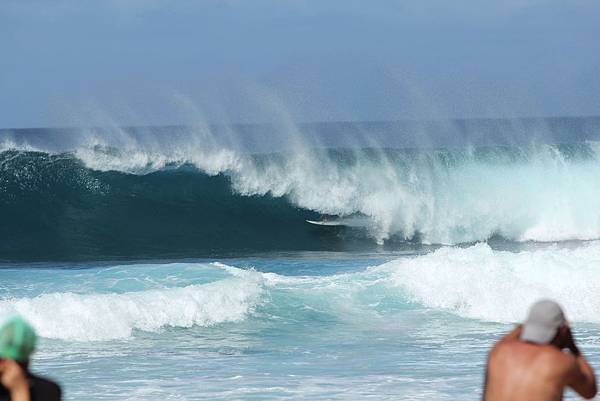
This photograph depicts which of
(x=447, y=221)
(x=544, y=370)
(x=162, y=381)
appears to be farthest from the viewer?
(x=447, y=221)

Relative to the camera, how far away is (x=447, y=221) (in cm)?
2633

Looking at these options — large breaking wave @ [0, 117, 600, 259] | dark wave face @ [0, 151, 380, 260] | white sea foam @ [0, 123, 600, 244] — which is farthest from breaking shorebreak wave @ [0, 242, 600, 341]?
white sea foam @ [0, 123, 600, 244]

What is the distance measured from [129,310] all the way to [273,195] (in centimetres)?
1477

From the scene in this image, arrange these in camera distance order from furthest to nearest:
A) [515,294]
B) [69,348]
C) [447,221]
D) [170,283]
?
[447,221]
[170,283]
[515,294]
[69,348]

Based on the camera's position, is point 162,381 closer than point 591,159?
Yes

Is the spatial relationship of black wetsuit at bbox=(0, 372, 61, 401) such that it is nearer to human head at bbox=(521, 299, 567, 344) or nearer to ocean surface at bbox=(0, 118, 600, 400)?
human head at bbox=(521, 299, 567, 344)

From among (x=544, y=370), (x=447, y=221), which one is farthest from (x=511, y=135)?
(x=544, y=370)

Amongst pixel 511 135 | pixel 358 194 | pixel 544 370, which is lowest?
pixel 544 370

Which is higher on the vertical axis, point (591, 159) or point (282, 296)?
point (591, 159)

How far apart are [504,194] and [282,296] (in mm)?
14871

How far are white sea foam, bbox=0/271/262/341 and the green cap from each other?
26.6ft

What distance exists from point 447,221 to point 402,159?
166 inches

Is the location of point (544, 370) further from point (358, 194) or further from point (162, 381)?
point (358, 194)

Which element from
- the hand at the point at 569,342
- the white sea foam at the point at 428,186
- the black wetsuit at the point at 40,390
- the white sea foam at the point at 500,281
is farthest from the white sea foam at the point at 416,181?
the black wetsuit at the point at 40,390
